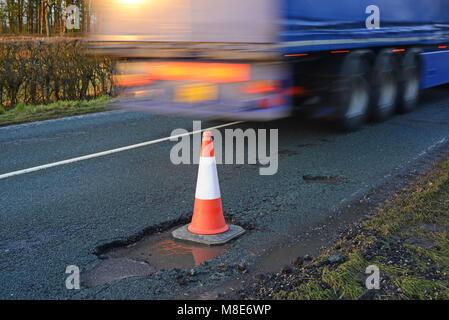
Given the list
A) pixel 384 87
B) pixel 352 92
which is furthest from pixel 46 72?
pixel 384 87

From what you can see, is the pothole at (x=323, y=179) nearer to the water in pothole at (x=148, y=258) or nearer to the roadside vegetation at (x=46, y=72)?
the water in pothole at (x=148, y=258)

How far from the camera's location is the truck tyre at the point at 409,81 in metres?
9.70

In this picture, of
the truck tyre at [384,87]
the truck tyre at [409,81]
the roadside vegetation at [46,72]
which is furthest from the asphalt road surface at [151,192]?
the roadside vegetation at [46,72]

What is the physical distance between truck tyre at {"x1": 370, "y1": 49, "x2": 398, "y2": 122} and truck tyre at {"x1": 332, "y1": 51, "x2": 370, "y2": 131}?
0.88 feet

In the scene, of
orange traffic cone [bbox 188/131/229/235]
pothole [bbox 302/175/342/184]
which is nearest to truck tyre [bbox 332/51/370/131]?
pothole [bbox 302/175/342/184]

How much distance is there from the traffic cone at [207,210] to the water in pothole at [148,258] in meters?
Answer: 0.14

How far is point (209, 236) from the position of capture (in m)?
4.20

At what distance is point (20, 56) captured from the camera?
1074 centimetres

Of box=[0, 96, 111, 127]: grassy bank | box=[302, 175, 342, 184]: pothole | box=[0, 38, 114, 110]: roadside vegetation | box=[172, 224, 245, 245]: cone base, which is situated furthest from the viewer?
box=[0, 38, 114, 110]: roadside vegetation

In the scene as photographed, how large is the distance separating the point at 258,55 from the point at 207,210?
2.88 metres

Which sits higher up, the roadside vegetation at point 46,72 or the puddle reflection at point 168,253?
the roadside vegetation at point 46,72

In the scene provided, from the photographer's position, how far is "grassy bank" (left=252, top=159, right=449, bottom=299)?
3193 millimetres

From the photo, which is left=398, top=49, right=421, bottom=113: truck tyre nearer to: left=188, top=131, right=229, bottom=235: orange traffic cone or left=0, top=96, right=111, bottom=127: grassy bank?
left=0, top=96, right=111, bottom=127: grassy bank

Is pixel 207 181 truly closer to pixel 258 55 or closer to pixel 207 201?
pixel 207 201
